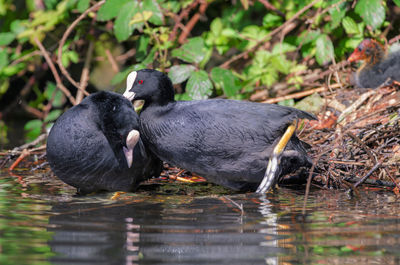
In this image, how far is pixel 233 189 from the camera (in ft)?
13.7

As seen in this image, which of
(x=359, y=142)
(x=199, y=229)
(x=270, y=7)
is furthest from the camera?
(x=270, y=7)

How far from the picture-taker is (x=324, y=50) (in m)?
5.90

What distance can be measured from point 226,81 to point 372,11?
1380 mm

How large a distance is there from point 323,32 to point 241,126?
256 cm

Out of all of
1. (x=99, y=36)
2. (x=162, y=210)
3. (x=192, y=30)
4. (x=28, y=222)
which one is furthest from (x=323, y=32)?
(x=28, y=222)

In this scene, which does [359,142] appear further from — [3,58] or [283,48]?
[3,58]

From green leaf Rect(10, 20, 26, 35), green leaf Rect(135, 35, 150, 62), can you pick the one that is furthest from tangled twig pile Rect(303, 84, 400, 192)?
green leaf Rect(10, 20, 26, 35)

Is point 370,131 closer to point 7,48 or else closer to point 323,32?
point 323,32

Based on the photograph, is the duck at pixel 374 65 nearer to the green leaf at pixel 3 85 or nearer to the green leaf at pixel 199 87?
the green leaf at pixel 199 87

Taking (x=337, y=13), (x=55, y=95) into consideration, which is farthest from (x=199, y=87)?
(x=55, y=95)

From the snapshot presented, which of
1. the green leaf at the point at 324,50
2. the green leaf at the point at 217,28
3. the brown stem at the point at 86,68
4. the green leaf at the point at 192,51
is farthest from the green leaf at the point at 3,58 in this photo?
the green leaf at the point at 324,50

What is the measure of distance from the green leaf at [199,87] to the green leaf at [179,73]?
8 cm

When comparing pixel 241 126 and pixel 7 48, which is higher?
pixel 7 48

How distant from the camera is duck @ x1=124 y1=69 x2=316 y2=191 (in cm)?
389
